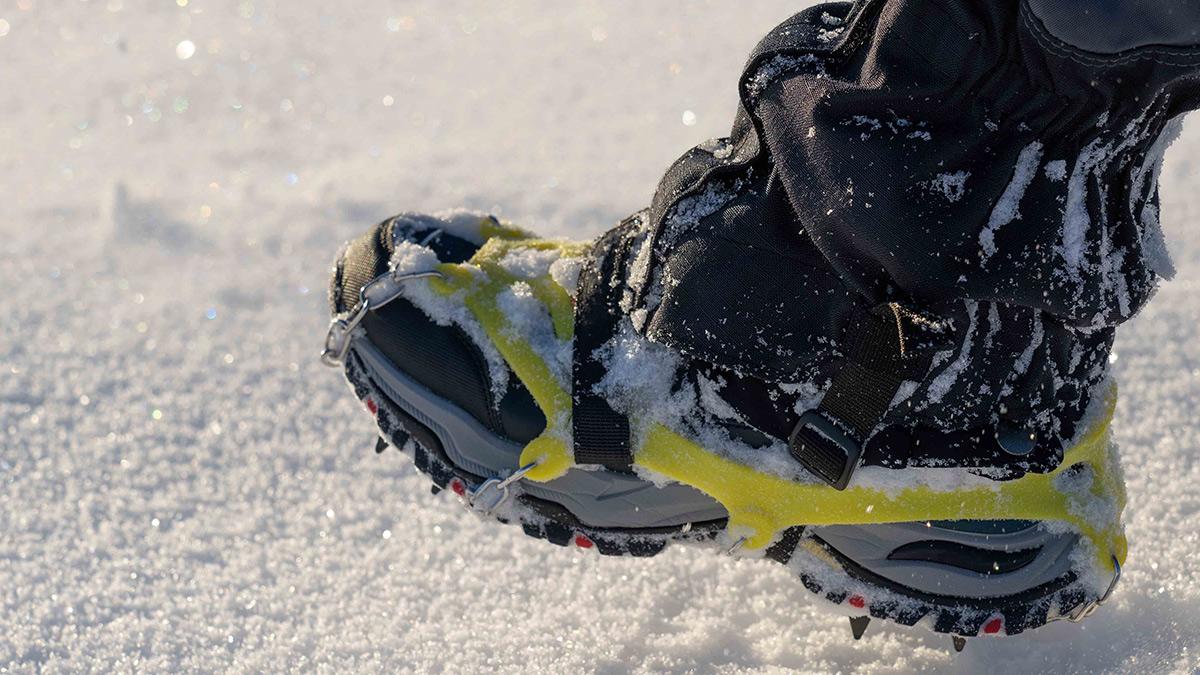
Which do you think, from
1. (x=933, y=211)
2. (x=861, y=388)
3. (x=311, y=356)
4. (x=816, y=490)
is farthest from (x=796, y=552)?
(x=311, y=356)

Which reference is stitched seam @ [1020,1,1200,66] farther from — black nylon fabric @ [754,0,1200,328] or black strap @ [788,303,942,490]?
black strap @ [788,303,942,490]

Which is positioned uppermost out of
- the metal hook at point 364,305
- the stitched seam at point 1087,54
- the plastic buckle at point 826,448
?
the stitched seam at point 1087,54

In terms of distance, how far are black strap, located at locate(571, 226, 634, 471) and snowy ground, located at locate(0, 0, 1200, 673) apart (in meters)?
0.23

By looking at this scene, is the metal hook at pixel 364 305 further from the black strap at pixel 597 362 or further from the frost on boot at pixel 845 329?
the black strap at pixel 597 362

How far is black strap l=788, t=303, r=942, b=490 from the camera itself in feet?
2.66

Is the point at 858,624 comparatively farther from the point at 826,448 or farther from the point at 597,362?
the point at 597,362

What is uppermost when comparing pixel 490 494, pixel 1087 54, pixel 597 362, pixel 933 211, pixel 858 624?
pixel 1087 54

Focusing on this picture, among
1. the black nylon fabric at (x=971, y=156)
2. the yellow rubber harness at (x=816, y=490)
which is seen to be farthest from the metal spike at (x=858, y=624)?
the black nylon fabric at (x=971, y=156)

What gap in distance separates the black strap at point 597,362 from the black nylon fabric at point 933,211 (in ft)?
0.24

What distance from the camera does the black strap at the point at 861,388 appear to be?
0.81 meters

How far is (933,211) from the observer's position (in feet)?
2.52

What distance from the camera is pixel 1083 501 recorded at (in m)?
0.96

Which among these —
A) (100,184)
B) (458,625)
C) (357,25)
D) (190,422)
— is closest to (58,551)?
(190,422)

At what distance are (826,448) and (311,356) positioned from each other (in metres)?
0.83
